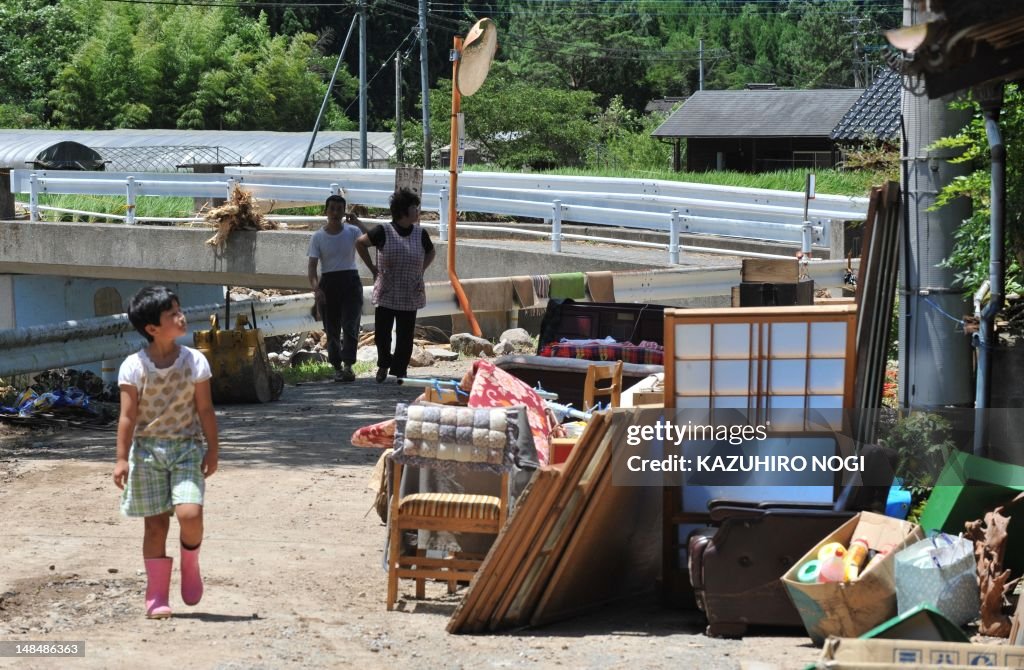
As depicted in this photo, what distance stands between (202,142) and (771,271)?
39872 millimetres

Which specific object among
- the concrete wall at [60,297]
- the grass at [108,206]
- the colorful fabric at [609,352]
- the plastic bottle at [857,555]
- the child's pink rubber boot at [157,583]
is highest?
the grass at [108,206]

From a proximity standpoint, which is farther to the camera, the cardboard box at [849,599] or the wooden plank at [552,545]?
the wooden plank at [552,545]

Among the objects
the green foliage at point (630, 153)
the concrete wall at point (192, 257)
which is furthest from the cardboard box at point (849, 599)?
the green foliage at point (630, 153)

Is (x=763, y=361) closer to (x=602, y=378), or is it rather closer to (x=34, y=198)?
(x=602, y=378)

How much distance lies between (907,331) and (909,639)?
2917 millimetres

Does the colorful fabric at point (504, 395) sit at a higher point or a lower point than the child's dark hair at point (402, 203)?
lower

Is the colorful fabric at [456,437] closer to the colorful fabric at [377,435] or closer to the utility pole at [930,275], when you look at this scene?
the colorful fabric at [377,435]

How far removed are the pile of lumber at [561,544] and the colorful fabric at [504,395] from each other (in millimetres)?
643

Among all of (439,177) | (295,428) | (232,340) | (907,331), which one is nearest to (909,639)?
(907,331)

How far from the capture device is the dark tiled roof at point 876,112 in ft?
86.5

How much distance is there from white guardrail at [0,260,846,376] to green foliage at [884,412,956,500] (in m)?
6.89

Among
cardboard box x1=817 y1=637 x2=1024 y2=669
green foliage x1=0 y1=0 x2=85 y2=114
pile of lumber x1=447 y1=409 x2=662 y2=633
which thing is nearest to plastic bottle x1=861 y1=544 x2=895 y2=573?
cardboard box x1=817 y1=637 x2=1024 y2=669

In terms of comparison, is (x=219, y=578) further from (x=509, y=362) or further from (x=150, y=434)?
(x=509, y=362)

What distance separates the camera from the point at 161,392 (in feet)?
19.6
